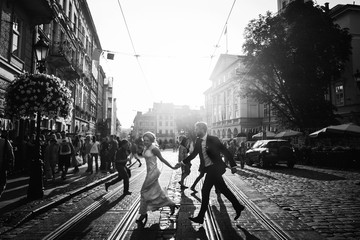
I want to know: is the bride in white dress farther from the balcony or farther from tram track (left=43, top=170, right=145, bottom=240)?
the balcony

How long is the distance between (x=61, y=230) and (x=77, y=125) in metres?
22.9

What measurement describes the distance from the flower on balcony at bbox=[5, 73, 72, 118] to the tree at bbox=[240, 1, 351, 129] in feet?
69.6

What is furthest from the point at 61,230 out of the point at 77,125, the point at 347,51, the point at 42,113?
the point at 347,51

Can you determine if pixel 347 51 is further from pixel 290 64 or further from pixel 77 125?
pixel 77 125

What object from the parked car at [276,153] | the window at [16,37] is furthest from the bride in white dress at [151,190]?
the parked car at [276,153]

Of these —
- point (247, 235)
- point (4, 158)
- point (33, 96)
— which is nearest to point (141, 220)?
point (247, 235)

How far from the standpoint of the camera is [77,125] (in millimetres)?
26531

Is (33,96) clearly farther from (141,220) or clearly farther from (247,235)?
(247,235)

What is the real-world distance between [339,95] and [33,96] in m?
28.6

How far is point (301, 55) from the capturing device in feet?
80.4

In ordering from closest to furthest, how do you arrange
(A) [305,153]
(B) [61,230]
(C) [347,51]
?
(B) [61,230] < (A) [305,153] < (C) [347,51]

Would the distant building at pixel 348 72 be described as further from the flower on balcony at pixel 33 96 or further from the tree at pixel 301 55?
the flower on balcony at pixel 33 96

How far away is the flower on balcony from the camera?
24.4ft

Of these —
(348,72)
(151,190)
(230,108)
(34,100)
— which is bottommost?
(151,190)
